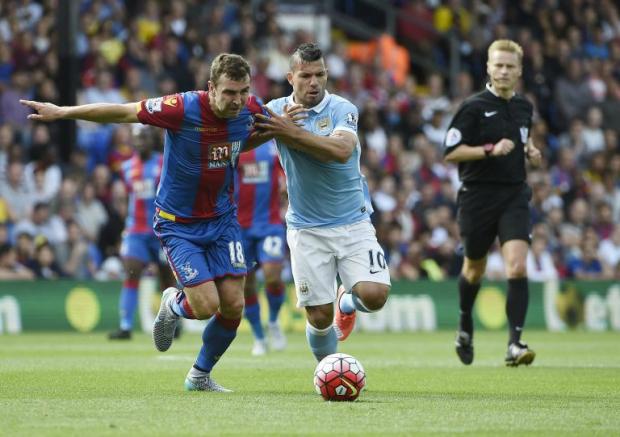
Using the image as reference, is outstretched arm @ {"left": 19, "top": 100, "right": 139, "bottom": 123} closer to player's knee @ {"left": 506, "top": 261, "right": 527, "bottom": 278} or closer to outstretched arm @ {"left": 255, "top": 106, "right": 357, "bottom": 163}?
outstretched arm @ {"left": 255, "top": 106, "right": 357, "bottom": 163}

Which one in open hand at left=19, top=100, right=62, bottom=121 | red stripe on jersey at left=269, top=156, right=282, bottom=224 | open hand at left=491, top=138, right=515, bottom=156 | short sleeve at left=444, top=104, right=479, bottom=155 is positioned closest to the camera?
open hand at left=19, top=100, right=62, bottom=121

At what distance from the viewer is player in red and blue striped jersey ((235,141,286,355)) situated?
574 inches

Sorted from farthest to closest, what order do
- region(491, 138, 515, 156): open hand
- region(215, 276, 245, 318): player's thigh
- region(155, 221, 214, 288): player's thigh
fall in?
1. region(491, 138, 515, 156): open hand
2. region(215, 276, 245, 318): player's thigh
3. region(155, 221, 214, 288): player's thigh

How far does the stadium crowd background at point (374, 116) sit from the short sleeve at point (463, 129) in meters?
8.74

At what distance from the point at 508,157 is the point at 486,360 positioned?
2256mm

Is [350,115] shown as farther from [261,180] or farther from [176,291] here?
[261,180]

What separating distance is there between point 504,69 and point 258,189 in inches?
155

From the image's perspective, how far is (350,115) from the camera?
9219 mm

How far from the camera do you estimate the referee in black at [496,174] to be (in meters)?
11.6

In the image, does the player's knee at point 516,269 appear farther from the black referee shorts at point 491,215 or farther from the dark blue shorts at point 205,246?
the dark blue shorts at point 205,246

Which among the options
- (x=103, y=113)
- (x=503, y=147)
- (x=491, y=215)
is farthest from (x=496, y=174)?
(x=103, y=113)

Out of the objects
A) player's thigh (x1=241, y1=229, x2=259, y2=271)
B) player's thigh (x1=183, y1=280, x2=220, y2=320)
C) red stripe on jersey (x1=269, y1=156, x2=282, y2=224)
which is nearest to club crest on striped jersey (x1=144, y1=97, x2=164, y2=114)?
player's thigh (x1=183, y1=280, x2=220, y2=320)

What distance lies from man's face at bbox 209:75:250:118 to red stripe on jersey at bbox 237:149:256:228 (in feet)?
18.9

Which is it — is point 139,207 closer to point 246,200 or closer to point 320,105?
point 246,200
